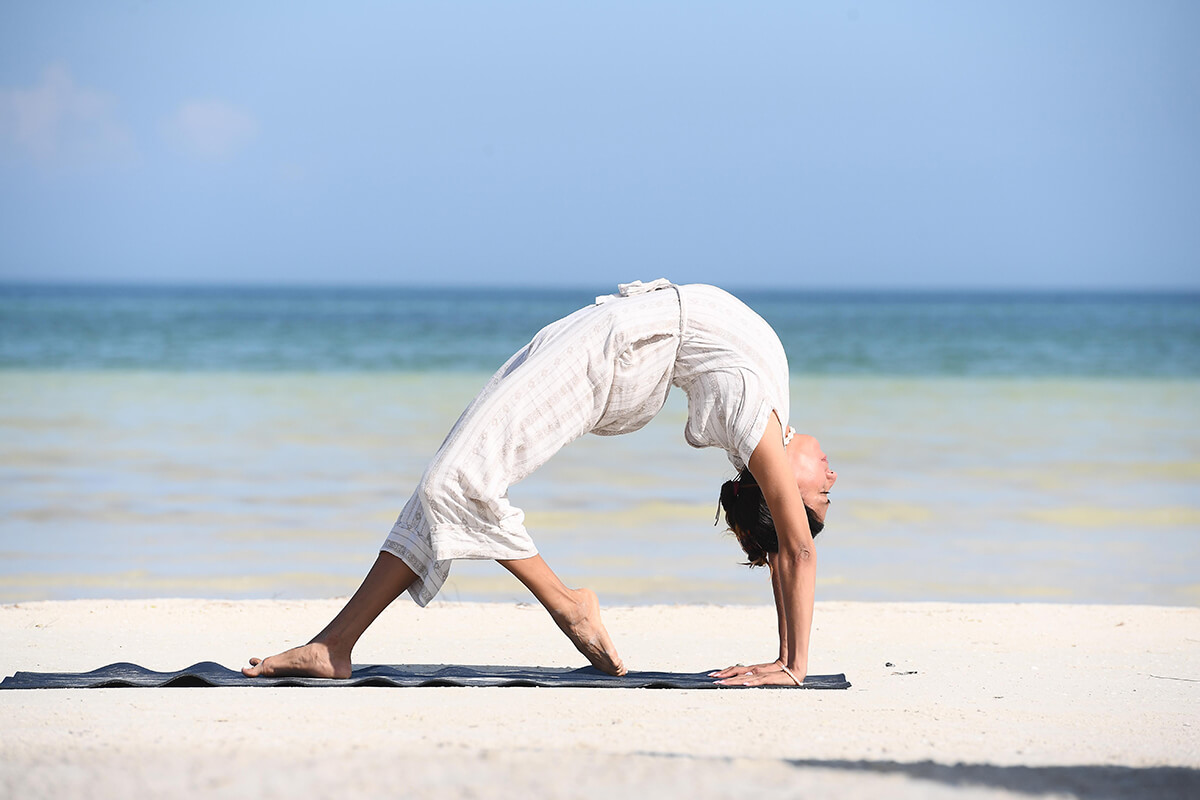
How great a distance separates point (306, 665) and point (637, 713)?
0.97 m

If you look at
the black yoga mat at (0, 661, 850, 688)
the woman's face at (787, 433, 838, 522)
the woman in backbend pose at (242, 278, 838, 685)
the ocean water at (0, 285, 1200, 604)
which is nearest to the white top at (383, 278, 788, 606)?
the woman in backbend pose at (242, 278, 838, 685)

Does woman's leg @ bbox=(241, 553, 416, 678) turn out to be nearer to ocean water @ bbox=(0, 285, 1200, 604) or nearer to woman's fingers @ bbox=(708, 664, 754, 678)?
woman's fingers @ bbox=(708, 664, 754, 678)

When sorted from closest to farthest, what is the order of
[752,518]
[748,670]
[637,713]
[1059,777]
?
[1059,777] < [637,713] < [748,670] < [752,518]

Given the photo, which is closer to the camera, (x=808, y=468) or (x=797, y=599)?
(x=797, y=599)

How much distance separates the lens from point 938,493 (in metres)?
8.32

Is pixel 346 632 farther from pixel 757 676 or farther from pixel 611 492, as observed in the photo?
pixel 611 492

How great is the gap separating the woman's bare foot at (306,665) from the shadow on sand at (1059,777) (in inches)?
56.1

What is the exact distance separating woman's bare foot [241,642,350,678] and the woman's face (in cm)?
138

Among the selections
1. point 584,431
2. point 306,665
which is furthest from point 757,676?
point 306,665

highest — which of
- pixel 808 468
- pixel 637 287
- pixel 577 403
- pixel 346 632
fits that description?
pixel 637 287

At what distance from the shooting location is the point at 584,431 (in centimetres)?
363

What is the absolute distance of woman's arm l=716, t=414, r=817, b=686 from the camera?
3.49 meters

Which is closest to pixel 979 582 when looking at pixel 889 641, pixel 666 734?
pixel 889 641

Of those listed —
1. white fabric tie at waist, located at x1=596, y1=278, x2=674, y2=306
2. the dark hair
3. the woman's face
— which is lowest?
the dark hair
